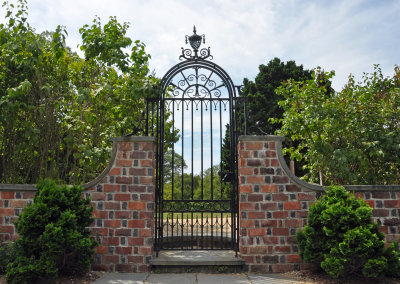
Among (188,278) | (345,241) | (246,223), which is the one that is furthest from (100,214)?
(345,241)

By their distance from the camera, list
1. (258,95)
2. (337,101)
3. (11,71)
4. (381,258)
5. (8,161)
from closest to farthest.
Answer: (381,258), (11,71), (8,161), (337,101), (258,95)

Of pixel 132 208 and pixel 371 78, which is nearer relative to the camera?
pixel 132 208

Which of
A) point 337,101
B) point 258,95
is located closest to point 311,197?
point 337,101

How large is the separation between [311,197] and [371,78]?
3.82 m

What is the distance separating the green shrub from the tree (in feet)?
36.8

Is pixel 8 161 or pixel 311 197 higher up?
pixel 8 161

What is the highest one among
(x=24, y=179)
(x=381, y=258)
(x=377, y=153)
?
(x=377, y=153)

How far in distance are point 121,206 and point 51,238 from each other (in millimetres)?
1047

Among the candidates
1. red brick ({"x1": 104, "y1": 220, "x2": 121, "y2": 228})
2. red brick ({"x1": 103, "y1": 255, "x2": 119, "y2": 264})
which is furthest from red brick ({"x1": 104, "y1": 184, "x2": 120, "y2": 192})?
red brick ({"x1": 103, "y1": 255, "x2": 119, "y2": 264})

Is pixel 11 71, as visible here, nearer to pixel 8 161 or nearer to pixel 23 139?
pixel 23 139

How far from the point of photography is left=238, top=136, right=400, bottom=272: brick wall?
4.18 metres

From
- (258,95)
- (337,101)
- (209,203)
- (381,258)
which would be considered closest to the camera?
(381,258)

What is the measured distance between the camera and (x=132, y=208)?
4.25 meters

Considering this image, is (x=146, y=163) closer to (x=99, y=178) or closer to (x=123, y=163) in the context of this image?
(x=123, y=163)
